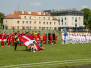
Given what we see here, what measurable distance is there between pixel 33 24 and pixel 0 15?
24.2 m

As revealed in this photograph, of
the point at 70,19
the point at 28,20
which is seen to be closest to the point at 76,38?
the point at 28,20

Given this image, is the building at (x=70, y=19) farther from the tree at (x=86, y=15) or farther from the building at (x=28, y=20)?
the building at (x=28, y=20)

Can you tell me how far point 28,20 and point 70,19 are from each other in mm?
36304

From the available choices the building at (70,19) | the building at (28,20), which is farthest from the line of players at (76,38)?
the building at (70,19)

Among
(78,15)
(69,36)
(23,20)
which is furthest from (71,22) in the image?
(69,36)

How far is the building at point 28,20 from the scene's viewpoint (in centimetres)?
11875

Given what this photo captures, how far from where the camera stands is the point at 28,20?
4924 inches

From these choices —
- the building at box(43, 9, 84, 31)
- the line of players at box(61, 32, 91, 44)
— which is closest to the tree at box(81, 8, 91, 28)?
the building at box(43, 9, 84, 31)

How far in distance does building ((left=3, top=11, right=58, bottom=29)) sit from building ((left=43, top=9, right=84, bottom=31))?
17.9 metres

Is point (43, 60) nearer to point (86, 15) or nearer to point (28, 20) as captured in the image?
point (28, 20)

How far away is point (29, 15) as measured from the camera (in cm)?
12488

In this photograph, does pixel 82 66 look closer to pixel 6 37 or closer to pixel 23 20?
pixel 6 37

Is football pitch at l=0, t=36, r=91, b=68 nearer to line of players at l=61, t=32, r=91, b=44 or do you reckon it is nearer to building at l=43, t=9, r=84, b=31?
line of players at l=61, t=32, r=91, b=44

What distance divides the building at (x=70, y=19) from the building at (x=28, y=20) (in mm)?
17934
